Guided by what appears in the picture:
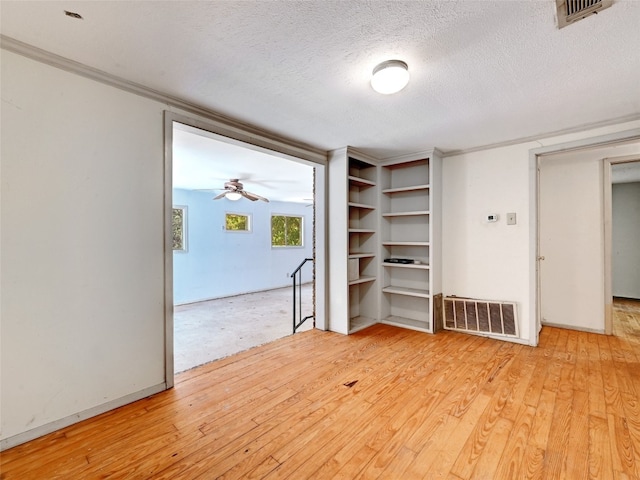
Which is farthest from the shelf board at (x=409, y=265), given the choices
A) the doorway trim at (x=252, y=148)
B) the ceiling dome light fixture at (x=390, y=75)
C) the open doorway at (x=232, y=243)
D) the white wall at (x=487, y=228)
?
the ceiling dome light fixture at (x=390, y=75)

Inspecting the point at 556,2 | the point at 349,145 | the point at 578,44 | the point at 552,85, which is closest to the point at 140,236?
the point at 349,145

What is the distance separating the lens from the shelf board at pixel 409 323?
3.57m

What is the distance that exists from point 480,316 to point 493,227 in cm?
104

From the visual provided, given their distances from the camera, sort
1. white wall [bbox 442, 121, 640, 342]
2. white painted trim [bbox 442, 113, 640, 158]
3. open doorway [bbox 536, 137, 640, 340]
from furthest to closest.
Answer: open doorway [bbox 536, 137, 640, 340], white wall [bbox 442, 121, 640, 342], white painted trim [bbox 442, 113, 640, 158]

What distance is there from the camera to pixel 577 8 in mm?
1347

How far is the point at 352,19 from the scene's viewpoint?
142 cm

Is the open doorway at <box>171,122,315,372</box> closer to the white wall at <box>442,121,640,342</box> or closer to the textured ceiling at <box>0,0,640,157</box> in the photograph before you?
the textured ceiling at <box>0,0,640,157</box>

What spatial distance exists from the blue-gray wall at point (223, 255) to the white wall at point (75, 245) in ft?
13.3

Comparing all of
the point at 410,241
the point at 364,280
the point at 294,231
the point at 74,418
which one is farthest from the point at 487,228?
the point at 294,231

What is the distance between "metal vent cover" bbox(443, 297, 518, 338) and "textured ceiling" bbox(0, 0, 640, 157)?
1991 mm

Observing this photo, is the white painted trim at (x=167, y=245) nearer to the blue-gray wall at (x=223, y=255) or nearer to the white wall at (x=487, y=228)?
the white wall at (x=487, y=228)

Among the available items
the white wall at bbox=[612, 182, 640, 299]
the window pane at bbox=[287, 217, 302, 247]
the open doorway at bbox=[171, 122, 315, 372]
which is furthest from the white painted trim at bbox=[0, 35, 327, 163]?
the white wall at bbox=[612, 182, 640, 299]

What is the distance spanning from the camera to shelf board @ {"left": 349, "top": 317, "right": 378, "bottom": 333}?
11.7ft

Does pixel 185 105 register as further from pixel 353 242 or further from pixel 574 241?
pixel 574 241
